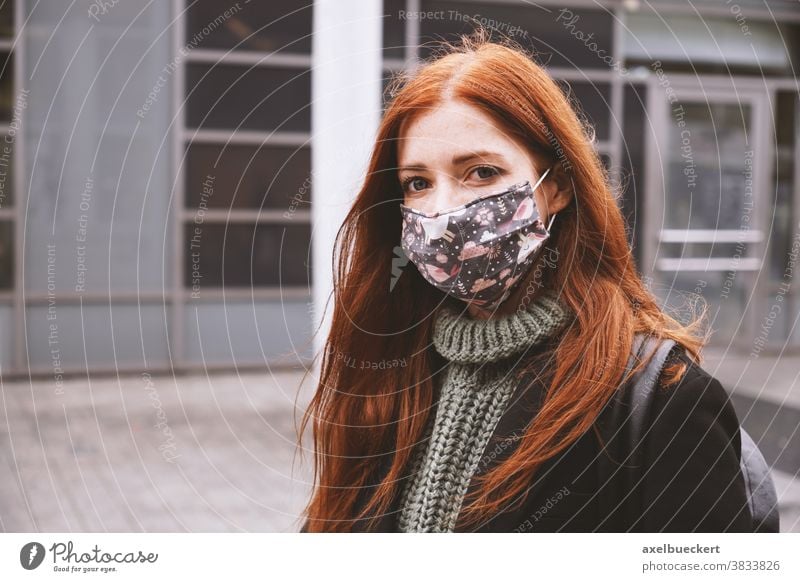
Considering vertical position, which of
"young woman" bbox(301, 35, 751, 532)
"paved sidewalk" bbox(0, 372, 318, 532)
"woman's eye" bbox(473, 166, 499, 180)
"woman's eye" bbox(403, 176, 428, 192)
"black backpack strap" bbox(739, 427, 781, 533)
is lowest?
"paved sidewalk" bbox(0, 372, 318, 532)

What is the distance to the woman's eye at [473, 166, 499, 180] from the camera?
1453 millimetres

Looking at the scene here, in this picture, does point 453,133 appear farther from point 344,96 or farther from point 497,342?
point 344,96

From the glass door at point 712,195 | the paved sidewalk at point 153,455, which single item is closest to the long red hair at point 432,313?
the paved sidewalk at point 153,455

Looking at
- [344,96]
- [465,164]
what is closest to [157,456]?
[344,96]

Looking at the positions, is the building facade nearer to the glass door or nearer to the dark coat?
the glass door

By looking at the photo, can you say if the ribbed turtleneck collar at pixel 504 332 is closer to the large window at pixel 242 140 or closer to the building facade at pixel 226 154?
the building facade at pixel 226 154

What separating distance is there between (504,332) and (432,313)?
0.67 ft

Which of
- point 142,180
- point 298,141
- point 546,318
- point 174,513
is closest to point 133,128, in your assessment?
point 142,180

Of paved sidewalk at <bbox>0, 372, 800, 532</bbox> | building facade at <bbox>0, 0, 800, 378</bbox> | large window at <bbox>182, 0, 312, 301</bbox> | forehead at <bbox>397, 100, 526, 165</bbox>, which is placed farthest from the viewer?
large window at <bbox>182, 0, 312, 301</bbox>

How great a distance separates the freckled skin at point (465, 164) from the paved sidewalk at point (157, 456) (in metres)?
1.73

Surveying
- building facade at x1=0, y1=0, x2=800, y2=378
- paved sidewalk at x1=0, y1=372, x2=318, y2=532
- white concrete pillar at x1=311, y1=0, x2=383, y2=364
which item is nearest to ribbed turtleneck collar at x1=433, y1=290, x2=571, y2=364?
white concrete pillar at x1=311, y1=0, x2=383, y2=364

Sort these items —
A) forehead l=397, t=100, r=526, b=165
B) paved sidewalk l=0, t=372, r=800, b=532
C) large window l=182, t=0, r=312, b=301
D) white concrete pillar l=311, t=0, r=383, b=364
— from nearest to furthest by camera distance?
forehead l=397, t=100, r=526, b=165
white concrete pillar l=311, t=0, r=383, b=364
paved sidewalk l=0, t=372, r=800, b=532
large window l=182, t=0, r=312, b=301

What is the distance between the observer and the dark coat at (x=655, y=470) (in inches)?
50.1

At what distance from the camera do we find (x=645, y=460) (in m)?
1.30
